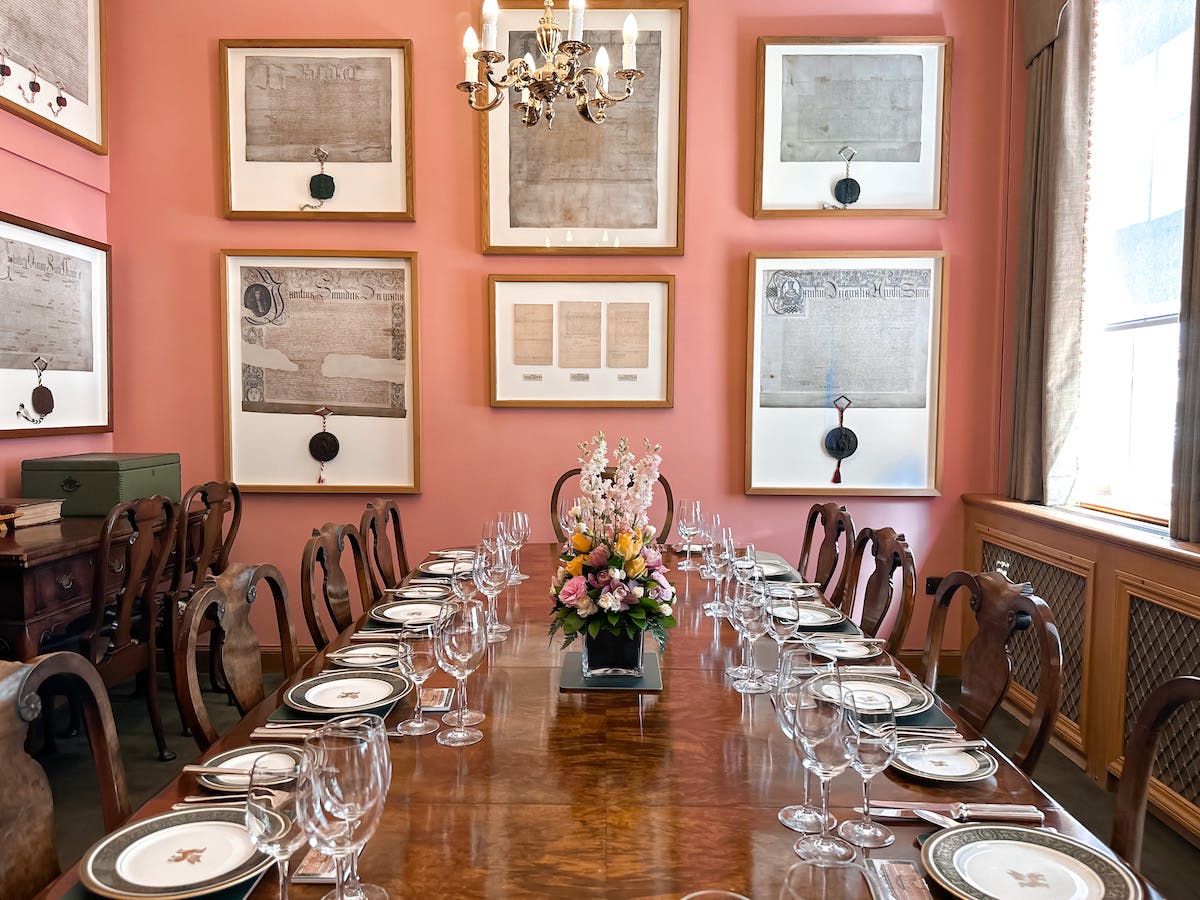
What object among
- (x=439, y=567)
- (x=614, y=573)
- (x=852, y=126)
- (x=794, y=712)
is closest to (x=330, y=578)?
(x=439, y=567)

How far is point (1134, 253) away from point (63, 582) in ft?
13.8

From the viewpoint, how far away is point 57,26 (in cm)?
363

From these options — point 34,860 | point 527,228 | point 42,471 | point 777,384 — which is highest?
point 527,228

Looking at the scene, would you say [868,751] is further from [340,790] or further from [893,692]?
[340,790]

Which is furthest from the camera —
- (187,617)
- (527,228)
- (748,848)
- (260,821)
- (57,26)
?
(527,228)

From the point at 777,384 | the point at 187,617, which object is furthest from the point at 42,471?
the point at 777,384

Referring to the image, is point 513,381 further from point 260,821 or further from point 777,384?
point 260,821

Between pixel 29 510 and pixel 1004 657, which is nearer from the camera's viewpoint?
pixel 1004 657

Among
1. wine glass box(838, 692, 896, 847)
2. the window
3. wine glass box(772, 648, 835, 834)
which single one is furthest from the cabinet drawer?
the window

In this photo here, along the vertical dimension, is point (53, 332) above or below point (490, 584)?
above

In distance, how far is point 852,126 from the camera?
404 cm

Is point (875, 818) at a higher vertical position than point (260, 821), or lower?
lower

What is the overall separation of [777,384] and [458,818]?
320 cm

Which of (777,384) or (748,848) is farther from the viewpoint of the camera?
(777,384)
